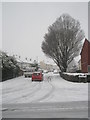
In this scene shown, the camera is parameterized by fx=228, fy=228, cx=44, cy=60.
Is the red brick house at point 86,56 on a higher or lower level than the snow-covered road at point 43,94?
higher

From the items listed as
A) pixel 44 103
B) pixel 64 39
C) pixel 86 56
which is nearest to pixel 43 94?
pixel 44 103

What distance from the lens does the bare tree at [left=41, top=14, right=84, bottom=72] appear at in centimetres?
5467

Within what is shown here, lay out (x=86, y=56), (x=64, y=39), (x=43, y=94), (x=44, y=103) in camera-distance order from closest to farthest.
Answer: (x=44, y=103) → (x=43, y=94) → (x=86, y=56) → (x=64, y=39)

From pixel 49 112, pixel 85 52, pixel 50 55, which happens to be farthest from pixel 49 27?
pixel 49 112

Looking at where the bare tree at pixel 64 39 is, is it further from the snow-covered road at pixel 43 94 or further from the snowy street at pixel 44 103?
the snowy street at pixel 44 103

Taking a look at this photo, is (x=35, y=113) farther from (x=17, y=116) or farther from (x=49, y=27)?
(x=49, y=27)

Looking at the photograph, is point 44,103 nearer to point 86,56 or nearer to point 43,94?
point 43,94

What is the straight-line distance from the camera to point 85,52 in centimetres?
5306

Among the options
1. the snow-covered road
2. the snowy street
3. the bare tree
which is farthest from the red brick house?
the snowy street

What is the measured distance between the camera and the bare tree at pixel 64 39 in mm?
54666

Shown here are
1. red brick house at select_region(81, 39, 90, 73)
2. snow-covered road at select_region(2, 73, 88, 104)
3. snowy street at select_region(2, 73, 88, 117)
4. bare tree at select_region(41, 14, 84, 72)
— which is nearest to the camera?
snowy street at select_region(2, 73, 88, 117)

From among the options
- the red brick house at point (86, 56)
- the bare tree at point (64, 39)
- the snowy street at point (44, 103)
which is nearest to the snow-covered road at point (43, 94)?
the snowy street at point (44, 103)

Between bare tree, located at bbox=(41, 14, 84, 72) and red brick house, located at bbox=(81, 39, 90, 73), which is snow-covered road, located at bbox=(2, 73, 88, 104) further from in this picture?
bare tree, located at bbox=(41, 14, 84, 72)

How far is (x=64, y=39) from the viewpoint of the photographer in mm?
54625
